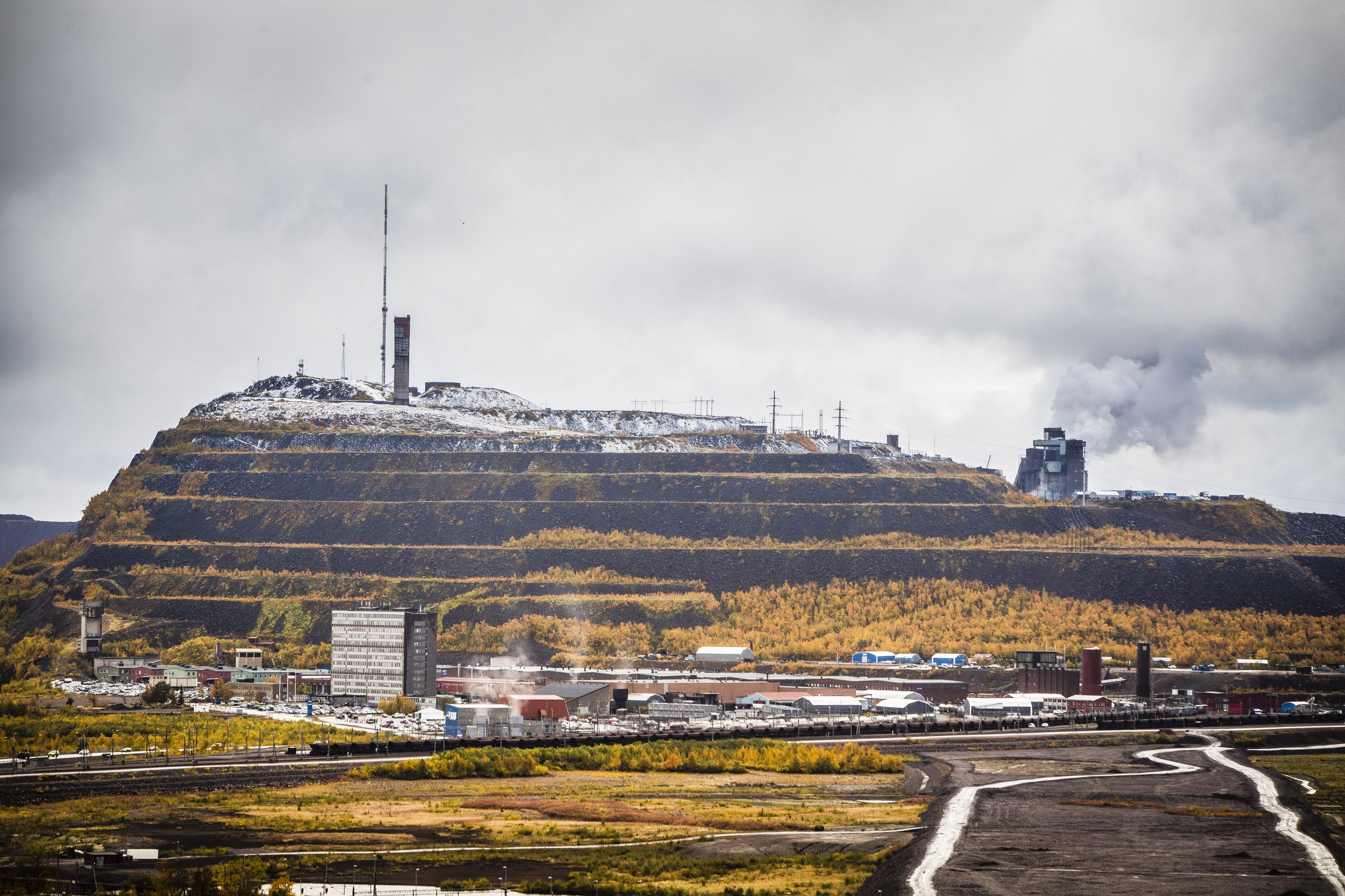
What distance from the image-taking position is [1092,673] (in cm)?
10731

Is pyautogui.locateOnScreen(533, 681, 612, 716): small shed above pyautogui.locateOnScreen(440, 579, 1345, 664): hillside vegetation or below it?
below

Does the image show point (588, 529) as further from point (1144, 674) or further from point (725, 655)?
point (1144, 674)

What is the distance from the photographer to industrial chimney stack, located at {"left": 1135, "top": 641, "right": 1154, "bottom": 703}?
10712 centimetres

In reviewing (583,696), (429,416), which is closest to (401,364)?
(429,416)

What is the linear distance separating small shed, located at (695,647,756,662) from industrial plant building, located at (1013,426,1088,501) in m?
54.6

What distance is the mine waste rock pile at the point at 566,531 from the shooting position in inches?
5305

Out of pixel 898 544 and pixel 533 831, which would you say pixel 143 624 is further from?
pixel 533 831

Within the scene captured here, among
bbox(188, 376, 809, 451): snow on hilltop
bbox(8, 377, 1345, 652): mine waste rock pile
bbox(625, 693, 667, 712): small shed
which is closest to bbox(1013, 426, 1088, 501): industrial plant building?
bbox(8, 377, 1345, 652): mine waste rock pile

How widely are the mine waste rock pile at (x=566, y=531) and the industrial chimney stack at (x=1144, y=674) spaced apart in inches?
993

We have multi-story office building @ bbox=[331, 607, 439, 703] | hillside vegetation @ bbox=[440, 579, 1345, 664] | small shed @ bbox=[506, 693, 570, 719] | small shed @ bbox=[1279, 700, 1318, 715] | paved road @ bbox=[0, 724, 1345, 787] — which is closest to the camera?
paved road @ bbox=[0, 724, 1345, 787]

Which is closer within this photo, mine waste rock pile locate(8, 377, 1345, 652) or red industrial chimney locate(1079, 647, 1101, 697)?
red industrial chimney locate(1079, 647, 1101, 697)

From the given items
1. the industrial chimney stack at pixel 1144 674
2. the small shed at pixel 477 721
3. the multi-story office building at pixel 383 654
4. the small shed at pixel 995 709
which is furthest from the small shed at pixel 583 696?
the industrial chimney stack at pixel 1144 674

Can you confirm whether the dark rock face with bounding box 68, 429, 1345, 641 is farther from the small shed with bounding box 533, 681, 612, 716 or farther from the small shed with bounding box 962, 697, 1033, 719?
the small shed with bounding box 962, 697, 1033, 719

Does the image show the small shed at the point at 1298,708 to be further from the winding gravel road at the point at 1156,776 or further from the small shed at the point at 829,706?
Answer: the small shed at the point at 829,706
